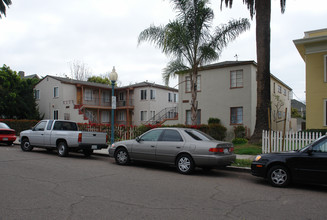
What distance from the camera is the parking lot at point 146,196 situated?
489 centimetres

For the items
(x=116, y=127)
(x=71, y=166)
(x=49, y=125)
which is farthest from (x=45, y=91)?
(x=71, y=166)

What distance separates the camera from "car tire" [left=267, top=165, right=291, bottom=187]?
23.9 feet

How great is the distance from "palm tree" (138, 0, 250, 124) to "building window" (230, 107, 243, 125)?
6.35 m

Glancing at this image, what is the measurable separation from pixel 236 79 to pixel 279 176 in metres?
16.1

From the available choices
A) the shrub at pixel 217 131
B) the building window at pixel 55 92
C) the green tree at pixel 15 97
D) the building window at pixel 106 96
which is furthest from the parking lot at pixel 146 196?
the building window at pixel 106 96

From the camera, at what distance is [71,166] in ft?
32.3

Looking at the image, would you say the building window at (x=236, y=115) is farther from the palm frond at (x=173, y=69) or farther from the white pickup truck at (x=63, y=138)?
the white pickup truck at (x=63, y=138)

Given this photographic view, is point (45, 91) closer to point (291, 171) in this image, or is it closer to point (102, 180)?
point (102, 180)

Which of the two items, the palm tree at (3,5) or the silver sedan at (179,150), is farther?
the palm tree at (3,5)

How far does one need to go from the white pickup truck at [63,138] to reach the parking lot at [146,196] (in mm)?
3052

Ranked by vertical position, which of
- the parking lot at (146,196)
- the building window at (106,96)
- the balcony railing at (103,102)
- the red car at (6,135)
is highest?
the building window at (106,96)

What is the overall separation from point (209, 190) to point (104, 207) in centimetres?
275

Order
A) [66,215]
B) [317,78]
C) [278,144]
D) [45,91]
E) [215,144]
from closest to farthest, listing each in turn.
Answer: [66,215] → [215,144] → [278,144] → [317,78] → [45,91]

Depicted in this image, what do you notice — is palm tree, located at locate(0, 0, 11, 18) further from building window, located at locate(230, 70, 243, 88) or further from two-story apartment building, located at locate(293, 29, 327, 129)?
two-story apartment building, located at locate(293, 29, 327, 129)
